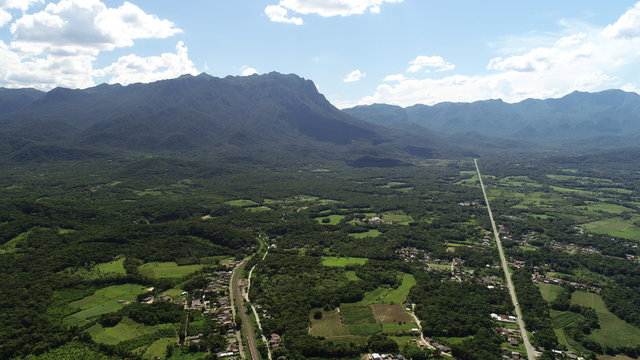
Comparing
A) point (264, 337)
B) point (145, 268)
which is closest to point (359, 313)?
point (264, 337)

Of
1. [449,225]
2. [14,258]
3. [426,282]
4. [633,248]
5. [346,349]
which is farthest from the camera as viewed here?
[449,225]

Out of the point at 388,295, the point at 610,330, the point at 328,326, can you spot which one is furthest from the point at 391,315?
the point at 610,330

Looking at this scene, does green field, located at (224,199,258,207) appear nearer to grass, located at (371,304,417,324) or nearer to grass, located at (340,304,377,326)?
grass, located at (340,304,377,326)

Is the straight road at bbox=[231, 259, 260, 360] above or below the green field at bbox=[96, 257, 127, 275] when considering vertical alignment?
below

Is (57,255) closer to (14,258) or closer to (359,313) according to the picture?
(14,258)

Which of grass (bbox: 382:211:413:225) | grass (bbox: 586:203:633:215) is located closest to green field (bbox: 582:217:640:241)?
grass (bbox: 586:203:633:215)

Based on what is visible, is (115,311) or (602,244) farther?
(602,244)

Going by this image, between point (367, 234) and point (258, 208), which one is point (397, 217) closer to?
point (367, 234)
